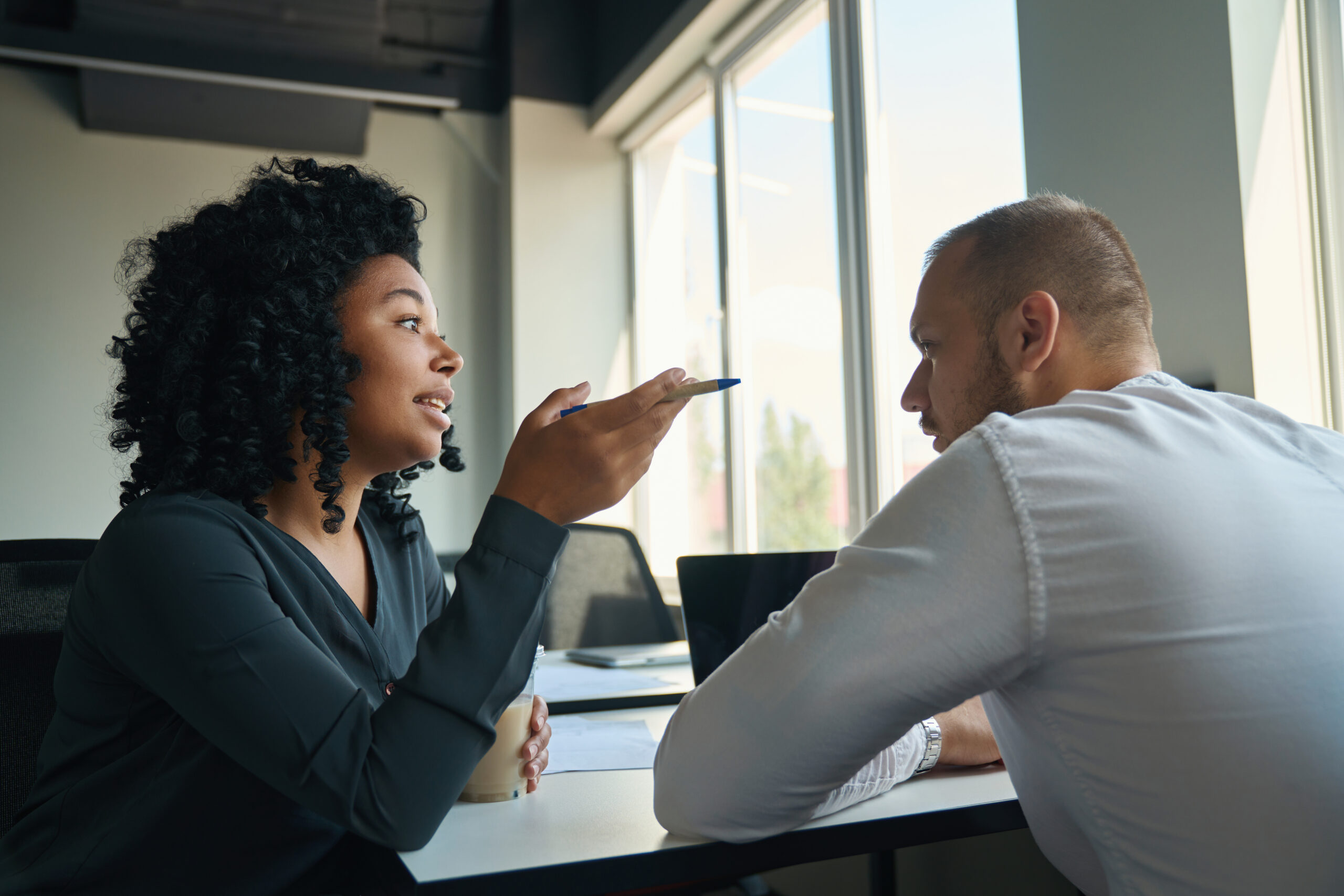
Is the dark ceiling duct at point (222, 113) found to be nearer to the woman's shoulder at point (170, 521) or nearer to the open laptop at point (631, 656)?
the open laptop at point (631, 656)

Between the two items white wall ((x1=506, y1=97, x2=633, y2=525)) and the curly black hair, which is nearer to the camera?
the curly black hair

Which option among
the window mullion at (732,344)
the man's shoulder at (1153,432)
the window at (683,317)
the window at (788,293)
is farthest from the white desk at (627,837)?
the window at (683,317)

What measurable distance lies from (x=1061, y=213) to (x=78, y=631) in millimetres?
1109

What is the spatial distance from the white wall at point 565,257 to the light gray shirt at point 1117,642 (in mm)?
3378

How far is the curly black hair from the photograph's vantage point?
41.4 inches

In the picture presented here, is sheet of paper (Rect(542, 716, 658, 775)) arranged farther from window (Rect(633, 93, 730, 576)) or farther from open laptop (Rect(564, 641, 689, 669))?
window (Rect(633, 93, 730, 576))

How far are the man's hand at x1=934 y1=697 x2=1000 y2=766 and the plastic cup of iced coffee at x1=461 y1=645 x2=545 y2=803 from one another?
0.43m

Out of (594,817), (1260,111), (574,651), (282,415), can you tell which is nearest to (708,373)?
(574,651)

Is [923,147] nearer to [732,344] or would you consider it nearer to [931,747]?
[732,344]

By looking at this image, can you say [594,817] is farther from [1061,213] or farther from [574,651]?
[574,651]

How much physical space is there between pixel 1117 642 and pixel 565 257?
3765mm

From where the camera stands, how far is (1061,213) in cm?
100

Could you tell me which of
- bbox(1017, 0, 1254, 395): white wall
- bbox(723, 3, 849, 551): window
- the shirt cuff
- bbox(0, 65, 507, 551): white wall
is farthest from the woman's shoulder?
bbox(0, 65, 507, 551): white wall

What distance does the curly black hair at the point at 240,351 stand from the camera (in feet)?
3.45
